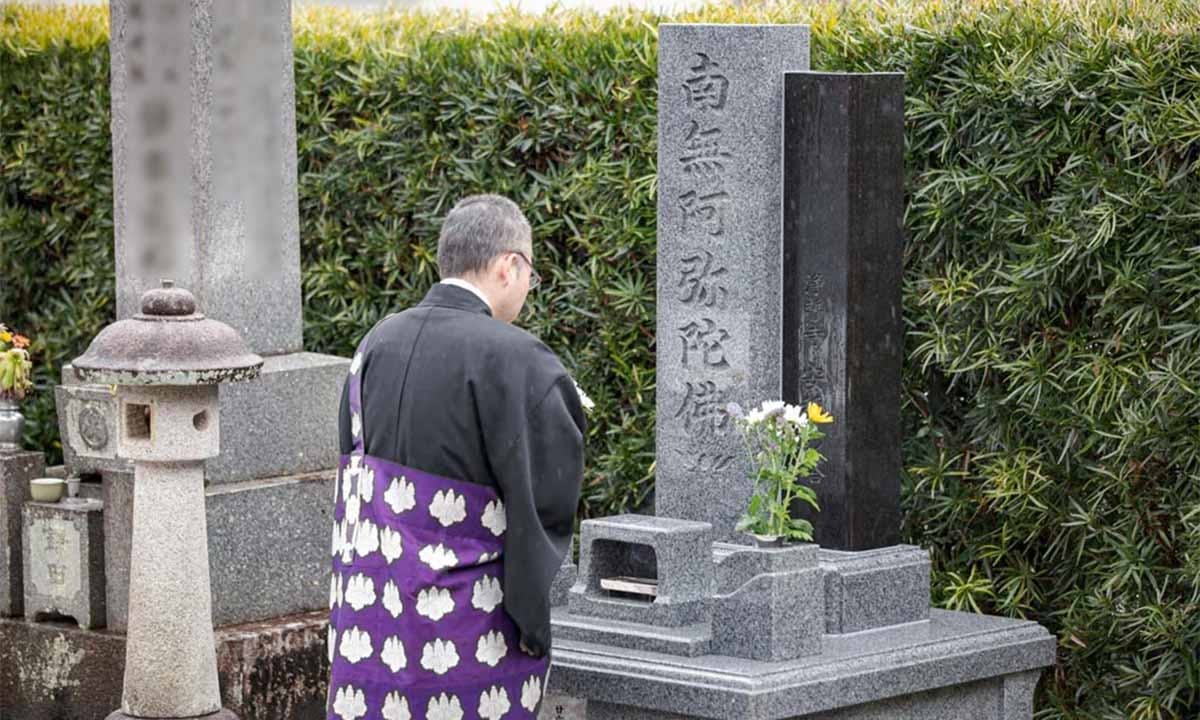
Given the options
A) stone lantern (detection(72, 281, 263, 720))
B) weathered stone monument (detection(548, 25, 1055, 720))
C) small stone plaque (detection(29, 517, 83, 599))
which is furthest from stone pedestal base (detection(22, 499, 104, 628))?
weathered stone monument (detection(548, 25, 1055, 720))

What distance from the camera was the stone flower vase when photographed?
7.83 metres

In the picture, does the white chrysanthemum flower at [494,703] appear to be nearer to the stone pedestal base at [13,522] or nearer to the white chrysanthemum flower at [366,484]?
the white chrysanthemum flower at [366,484]

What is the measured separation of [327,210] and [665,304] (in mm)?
3144

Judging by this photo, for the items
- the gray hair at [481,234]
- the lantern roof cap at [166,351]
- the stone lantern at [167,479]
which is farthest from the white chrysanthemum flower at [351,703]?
the lantern roof cap at [166,351]

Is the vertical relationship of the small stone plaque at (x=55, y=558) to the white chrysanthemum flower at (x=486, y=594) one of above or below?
below

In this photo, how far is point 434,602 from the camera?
4.79m

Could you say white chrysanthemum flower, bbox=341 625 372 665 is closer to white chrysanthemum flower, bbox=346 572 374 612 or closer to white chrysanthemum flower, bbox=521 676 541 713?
white chrysanthemum flower, bbox=346 572 374 612

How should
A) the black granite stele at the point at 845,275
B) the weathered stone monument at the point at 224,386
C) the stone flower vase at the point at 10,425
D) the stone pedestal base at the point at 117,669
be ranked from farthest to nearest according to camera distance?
the stone flower vase at the point at 10,425, the weathered stone monument at the point at 224,386, the stone pedestal base at the point at 117,669, the black granite stele at the point at 845,275

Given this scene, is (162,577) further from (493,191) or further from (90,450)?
(493,191)

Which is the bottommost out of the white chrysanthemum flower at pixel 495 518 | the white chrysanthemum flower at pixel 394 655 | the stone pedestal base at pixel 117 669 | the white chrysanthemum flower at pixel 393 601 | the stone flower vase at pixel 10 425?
the stone pedestal base at pixel 117 669

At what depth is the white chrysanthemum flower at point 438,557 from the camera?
479 centimetres

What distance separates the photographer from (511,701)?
4891 millimetres

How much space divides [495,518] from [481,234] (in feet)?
2.20

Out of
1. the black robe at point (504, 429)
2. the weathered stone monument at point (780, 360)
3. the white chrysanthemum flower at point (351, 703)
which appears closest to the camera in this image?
the black robe at point (504, 429)
